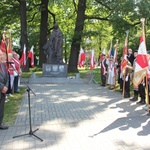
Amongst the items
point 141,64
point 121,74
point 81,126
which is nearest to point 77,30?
point 121,74

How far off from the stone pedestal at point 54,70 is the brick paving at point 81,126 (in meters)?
8.29

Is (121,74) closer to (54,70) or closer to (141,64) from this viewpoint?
(141,64)

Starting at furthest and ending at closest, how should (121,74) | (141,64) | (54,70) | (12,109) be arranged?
(54,70), (121,74), (12,109), (141,64)

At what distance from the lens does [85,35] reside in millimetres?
A: 25328

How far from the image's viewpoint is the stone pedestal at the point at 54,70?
19.4m

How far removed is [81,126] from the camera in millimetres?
7141

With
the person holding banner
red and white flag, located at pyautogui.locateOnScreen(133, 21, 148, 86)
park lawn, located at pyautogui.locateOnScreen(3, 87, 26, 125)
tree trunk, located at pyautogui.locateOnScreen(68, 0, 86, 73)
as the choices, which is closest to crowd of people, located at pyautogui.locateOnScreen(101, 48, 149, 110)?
the person holding banner

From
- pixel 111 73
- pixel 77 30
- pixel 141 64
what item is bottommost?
pixel 111 73

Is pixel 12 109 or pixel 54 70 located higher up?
pixel 54 70

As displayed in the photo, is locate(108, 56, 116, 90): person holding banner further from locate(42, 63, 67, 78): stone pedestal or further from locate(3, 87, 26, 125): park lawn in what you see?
locate(3, 87, 26, 125): park lawn

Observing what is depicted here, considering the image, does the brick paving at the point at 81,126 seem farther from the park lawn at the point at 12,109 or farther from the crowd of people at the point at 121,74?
the crowd of people at the point at 121,74

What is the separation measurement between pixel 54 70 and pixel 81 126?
12554 millimetres

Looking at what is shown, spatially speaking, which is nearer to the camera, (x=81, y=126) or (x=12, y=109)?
Answer: (x=81, y=126)

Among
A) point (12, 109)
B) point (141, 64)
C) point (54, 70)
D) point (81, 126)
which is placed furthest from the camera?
point (54, 70)
